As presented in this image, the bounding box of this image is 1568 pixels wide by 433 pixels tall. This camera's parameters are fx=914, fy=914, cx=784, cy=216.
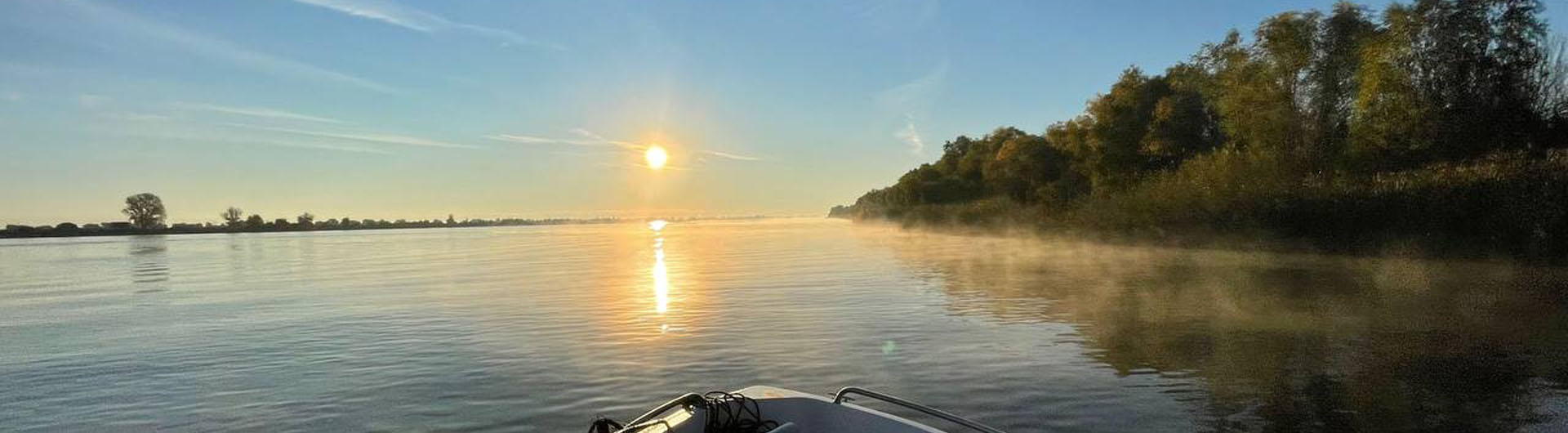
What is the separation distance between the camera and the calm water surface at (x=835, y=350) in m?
13.2

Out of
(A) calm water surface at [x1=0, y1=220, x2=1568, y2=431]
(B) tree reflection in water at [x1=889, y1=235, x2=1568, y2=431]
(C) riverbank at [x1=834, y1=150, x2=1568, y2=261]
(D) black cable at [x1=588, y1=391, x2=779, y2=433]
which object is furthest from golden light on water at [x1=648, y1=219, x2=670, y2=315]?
(C) riverbank at [x1=834, y1=150, x2=1568, y2=261]

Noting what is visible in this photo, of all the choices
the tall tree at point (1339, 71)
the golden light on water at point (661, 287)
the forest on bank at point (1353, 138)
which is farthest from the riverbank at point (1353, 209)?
the golden light on water at point (661, 287)

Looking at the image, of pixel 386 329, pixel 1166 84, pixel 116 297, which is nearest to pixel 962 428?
pixel 386 329

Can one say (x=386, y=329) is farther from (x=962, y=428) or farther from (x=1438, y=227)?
(x=1438, y=227)

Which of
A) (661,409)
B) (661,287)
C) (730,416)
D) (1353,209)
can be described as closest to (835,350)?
(730,416)

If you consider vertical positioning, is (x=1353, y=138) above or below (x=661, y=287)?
above

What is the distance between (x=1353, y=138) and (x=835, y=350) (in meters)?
48.1

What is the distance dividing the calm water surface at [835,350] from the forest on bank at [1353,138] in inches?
156

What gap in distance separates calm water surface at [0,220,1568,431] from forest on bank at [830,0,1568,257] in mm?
3967

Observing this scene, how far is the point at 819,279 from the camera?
39250 millimetres

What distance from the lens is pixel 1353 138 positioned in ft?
177

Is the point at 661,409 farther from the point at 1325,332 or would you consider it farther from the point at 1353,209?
the point at 1353,209

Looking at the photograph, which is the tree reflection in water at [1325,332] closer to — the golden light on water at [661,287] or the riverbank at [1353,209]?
the riverbank at [1353,209]

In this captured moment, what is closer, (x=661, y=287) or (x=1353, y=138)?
(x=661, y=287)
